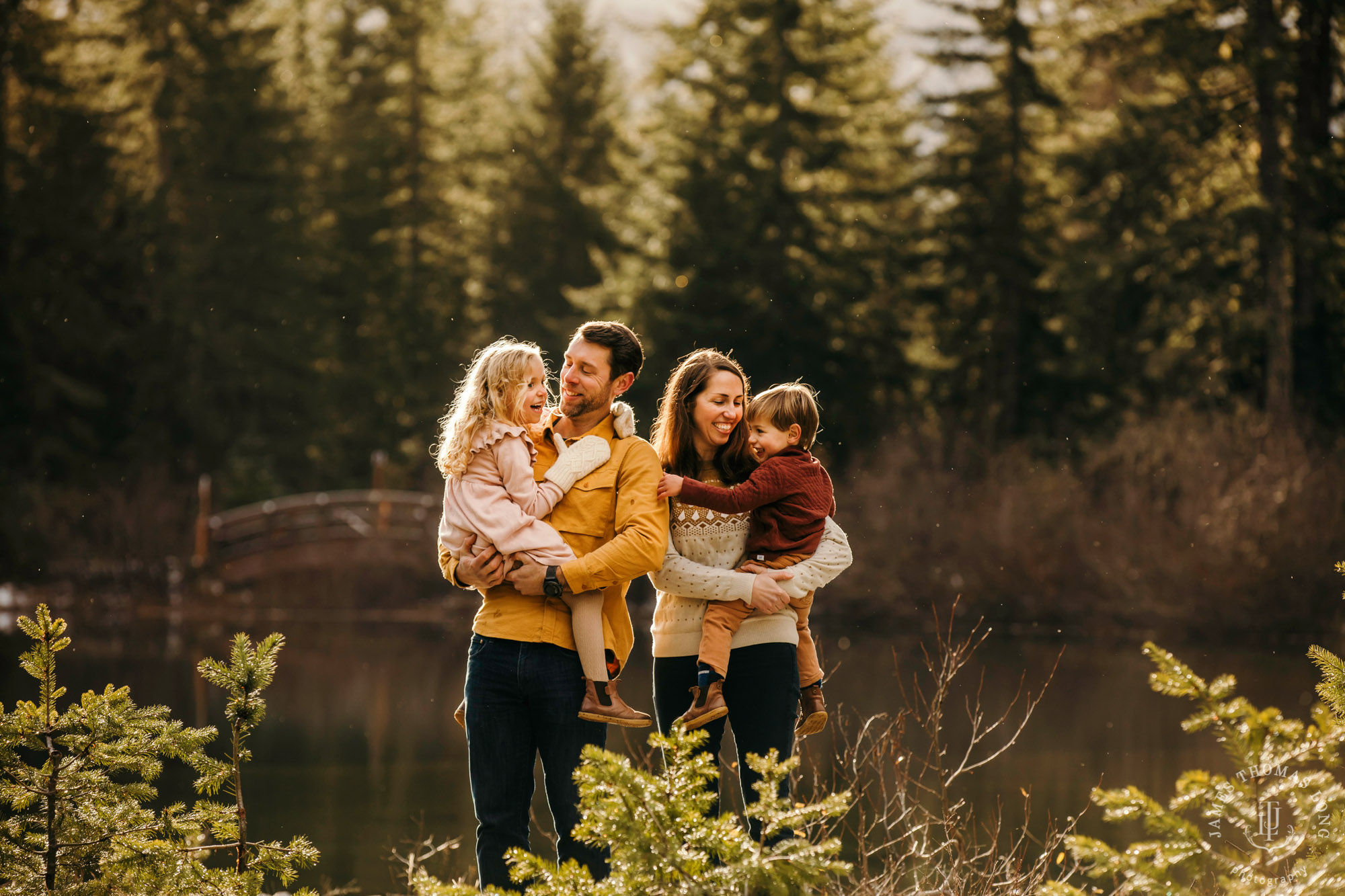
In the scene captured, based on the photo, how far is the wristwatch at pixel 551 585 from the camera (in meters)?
2.97

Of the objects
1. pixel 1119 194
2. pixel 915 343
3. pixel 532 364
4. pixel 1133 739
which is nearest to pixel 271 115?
pixel 915 343

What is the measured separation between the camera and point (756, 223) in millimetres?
19797

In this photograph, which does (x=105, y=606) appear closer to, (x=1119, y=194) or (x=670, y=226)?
(x=670, y=226)

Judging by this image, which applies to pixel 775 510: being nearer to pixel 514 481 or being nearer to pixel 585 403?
pixel 585 403

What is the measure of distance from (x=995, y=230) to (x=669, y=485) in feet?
59.4

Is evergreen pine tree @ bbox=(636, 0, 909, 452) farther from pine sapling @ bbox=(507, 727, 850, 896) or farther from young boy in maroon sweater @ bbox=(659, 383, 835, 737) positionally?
pine sapling @ bbox=(507, 727, 850, 896)

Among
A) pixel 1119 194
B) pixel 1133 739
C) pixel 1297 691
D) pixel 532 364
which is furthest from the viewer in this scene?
pixel 1119 194

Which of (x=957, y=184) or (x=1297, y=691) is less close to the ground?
(x=957, y=184)

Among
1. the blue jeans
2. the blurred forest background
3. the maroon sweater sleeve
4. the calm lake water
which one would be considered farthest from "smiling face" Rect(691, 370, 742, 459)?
the blurred forest background

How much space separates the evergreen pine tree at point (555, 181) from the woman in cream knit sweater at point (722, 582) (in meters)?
22.1

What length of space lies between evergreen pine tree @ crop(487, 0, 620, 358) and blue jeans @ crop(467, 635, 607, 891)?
73.6ft

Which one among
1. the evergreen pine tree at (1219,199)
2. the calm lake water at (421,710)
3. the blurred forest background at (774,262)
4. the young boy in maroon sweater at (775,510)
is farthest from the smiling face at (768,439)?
the evergreen pine tree at (1219,199)

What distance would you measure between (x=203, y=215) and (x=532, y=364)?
2247cm

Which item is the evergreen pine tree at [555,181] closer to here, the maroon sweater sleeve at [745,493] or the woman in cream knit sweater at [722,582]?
the woman in cream knit sweater at [722,582]
